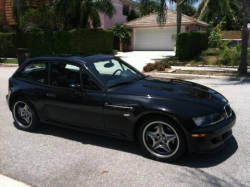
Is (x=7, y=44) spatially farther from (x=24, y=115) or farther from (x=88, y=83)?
(x=88, y=83)

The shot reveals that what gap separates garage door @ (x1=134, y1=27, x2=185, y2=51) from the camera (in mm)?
28125

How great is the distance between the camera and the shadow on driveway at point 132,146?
12.8 ft

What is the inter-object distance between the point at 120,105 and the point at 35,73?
2096mm

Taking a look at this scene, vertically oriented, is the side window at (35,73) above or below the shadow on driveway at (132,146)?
above

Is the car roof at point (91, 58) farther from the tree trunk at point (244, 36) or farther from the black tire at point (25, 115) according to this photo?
the tree trunk at point (244, 36)

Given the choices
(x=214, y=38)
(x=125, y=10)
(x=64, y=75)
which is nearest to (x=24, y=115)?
(x=64, y=75)

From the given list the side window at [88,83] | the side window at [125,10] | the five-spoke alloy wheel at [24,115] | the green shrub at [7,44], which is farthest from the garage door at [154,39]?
the side window at [88,83]

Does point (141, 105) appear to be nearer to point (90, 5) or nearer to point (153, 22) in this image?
point (90, 5)

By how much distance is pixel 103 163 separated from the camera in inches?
156

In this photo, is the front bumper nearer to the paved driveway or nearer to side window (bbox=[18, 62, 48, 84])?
side window (bbox=[18, 62, 48, 84])

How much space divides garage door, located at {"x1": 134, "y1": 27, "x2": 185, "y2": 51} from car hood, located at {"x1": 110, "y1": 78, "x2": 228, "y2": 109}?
24153 millimetres

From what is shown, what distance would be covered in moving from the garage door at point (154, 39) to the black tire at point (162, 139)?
82.2ft

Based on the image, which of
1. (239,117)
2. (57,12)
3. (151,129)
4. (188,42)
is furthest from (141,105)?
(57,12)

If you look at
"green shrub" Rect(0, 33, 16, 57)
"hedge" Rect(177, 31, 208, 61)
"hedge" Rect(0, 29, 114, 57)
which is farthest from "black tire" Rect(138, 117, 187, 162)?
"green shrub" Rect(0, 33, 16, 57)
